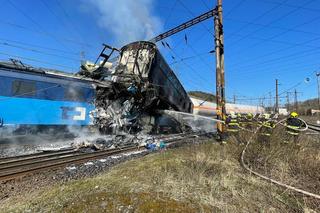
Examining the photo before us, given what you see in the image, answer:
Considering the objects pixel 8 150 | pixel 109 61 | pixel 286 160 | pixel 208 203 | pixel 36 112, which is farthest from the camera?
pixel 109 61

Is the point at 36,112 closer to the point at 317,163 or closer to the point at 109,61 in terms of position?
the point at 109,61

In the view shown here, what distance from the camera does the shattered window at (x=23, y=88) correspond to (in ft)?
36.0

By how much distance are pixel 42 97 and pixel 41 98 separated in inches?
2.6

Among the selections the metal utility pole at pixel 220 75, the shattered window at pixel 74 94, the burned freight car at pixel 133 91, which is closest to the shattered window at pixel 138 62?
the burned freight car at pixel 133 91

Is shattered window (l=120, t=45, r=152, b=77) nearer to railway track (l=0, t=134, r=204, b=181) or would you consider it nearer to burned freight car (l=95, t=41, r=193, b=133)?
burned freight car (l=95, t=41, r=193, b=133)

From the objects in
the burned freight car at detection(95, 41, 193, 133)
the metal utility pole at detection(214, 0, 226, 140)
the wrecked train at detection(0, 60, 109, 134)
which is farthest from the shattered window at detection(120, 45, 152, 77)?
the metal utility pole at detection(214, 0, 226, 140)

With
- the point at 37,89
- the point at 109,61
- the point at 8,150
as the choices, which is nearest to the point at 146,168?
the point at 8,150

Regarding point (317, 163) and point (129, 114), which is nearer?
point (317, 163)

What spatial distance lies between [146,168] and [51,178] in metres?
2.25

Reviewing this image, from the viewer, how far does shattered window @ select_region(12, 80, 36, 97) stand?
11.0 meters

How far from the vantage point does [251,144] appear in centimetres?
791

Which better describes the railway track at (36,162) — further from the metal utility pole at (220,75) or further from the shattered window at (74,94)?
the metal utility pole at (220,75)

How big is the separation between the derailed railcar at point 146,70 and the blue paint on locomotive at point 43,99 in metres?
2.12

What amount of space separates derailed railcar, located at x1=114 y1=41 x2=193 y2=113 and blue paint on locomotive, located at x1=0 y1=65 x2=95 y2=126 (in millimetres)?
2120
